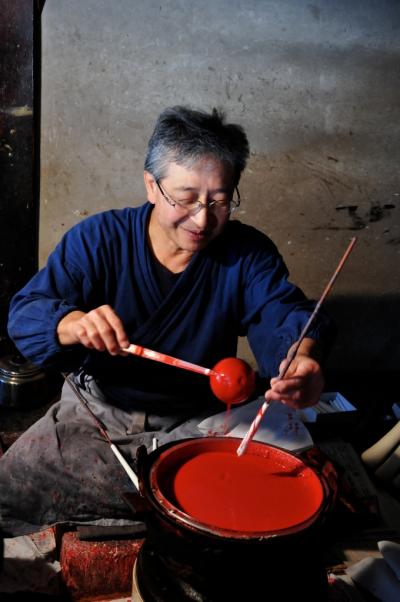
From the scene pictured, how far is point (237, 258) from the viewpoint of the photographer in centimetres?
286

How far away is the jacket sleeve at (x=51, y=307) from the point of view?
2447mm

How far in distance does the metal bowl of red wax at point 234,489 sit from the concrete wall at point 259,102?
2.54 metres

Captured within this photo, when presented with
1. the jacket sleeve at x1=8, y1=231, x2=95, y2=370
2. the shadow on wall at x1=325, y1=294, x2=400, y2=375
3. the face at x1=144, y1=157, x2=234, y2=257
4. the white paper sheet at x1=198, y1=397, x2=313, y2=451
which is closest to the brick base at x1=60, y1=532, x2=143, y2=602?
the white paper sheet at x1=198, y1=397, x2=313, y2=451

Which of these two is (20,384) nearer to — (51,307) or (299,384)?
(51,307)

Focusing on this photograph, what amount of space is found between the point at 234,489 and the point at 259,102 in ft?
9.60

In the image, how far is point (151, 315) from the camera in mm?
2791

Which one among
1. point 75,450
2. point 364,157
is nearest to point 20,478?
point 75,450

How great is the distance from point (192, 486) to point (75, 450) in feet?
2.94

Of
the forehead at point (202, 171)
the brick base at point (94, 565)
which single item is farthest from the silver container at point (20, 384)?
the forehead at point (202, 171)

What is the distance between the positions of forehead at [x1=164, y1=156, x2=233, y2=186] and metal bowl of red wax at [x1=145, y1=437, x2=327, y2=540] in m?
1.02

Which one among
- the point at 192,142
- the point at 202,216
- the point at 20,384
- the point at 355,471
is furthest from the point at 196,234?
the point at 20,384

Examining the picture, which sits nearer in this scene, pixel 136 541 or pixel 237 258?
pixel 136 541

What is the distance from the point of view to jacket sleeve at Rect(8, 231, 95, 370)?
8.03 ft

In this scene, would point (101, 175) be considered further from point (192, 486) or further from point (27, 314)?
point (192, 486)
